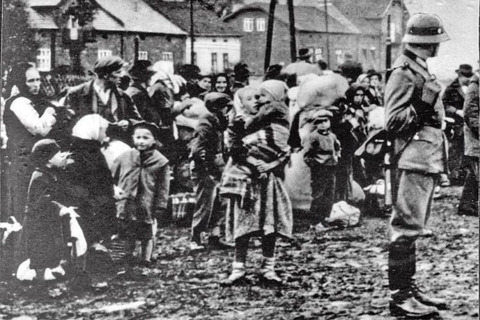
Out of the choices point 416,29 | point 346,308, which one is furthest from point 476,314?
point 416,29

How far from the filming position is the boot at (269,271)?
5246 millimetres

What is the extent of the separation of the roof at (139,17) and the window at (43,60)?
0.52 meters

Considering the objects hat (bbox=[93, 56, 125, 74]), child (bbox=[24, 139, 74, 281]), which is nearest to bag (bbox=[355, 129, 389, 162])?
hat (bbox=[93, 56, 125, 74])

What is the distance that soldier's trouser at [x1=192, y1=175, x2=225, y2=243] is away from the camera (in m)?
5.99

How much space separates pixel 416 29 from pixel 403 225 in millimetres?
1254

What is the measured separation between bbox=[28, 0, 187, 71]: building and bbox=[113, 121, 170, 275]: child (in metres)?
0.57

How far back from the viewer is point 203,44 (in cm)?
560

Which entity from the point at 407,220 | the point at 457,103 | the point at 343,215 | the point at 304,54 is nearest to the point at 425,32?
the point at 457,103

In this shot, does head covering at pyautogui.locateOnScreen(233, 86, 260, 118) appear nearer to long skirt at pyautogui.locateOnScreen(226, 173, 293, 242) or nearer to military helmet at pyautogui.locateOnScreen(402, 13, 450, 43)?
long skirt at pyautogui.locateOnScreen(226, 173, 293, 242)

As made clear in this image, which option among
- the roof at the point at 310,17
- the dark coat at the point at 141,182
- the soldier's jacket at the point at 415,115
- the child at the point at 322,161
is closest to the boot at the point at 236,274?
the dark coat at the point at 141,182

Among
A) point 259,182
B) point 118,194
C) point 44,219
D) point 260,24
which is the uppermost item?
point 260,24

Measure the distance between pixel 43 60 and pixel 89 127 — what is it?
575mm

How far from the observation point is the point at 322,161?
6504 mm

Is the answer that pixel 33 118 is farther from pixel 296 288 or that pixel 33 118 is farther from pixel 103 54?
pixel 296 288
